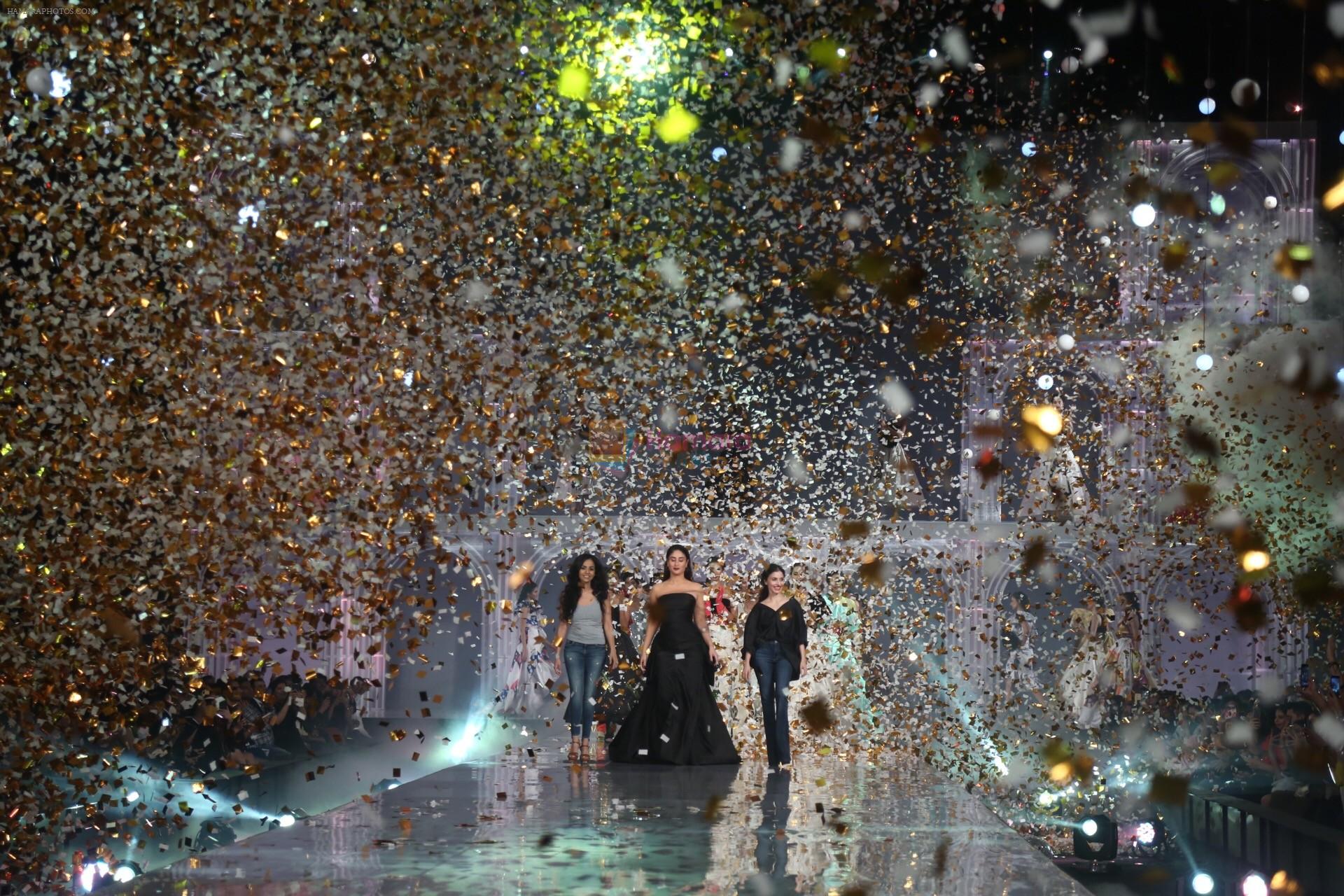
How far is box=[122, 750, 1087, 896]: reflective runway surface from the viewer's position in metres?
3.88

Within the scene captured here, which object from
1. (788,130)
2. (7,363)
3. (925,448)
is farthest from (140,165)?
(925,448)

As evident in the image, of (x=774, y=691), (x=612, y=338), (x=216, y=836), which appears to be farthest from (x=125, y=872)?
(x=612, y=338)

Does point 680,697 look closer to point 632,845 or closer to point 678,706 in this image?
point 678,706

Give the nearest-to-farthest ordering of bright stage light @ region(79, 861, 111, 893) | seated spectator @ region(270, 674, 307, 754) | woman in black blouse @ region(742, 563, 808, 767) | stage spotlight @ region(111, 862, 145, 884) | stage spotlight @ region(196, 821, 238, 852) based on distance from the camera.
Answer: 1. bright stage light @ region(79, 861, 111, 893)
2. stage spotlight @ region(111, 862, 145, 884)
3. stage spotlight @ region(196, 821, 238, 852)
4. woman in black blouse @ region(742, 563, 808, 767)
5. seated spectator @ region(270, 674, 307, 754)

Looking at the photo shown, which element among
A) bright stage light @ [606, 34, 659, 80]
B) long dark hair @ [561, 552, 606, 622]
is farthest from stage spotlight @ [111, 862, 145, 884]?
bright stage light @ [606, 34, 659, 80]

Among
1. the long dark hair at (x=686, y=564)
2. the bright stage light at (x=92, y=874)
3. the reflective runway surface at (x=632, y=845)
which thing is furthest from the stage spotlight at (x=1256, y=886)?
the bright stage light at (x=92, y=874)

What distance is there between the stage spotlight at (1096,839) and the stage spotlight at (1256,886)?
2.13m

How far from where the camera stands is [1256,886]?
28.0 ft

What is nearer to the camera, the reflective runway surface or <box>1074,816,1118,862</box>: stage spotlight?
the reflective runway surface

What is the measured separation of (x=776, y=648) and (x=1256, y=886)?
11.1ft

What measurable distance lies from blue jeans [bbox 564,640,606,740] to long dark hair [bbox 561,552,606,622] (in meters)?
0.18

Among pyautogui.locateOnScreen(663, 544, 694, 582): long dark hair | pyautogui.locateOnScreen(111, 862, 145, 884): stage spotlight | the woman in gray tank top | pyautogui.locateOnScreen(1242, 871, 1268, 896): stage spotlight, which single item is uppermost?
pyautogui.locateOnScreen(663, 544, 694, 582): long dark hair

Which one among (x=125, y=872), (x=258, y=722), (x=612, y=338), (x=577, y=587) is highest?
(x=612, y=338)

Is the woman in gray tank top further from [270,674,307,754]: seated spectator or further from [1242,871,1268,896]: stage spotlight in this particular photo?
[1242,871,1268,896]: stage spotlight
